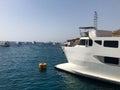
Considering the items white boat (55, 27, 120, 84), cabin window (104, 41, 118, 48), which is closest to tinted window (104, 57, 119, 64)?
white boat (55, 27, 120, 84)

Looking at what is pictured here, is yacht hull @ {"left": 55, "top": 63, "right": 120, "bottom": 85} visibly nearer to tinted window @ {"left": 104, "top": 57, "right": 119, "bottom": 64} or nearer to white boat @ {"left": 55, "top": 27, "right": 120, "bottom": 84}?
white boat @ {"left": 55, "top": 27, "right": 120, "bottom": 84}

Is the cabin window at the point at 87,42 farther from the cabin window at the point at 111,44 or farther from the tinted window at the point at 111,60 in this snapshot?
the tinted window at the point at 111,60

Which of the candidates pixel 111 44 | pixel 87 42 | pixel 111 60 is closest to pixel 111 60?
pixel 111 60

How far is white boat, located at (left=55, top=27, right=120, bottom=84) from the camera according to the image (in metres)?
19.9

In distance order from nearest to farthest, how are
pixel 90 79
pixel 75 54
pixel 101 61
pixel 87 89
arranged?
pixel 87 89 → pixel 101 61 → pixel 90 79 → pixel 75 54

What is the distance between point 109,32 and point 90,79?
241 inches

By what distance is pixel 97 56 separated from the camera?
21.3 metres

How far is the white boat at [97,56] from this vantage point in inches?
784

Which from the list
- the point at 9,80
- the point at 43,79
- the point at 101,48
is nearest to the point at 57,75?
the point at 43,79

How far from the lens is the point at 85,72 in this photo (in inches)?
915

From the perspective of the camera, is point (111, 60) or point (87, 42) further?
point (87, 42)

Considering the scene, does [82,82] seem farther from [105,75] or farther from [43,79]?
[43,79]

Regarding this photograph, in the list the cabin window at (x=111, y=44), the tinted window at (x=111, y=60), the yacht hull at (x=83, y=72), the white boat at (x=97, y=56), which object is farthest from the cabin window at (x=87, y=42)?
the yacht hull at (x=83, y=72)

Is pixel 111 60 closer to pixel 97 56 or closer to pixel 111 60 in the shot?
pixel 111 60
